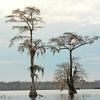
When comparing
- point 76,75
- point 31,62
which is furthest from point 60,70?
point 31,62

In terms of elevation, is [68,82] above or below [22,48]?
below

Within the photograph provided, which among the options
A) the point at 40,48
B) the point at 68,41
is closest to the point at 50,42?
the point at 68,41

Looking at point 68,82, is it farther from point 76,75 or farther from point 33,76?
point 33,76

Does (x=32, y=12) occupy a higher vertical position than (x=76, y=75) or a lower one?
higher

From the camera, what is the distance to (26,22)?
5659cm

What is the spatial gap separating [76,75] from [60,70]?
237 cm

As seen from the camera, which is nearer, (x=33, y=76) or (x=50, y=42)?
(x=33, y=76)

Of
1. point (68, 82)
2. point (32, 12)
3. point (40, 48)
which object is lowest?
point (68, 82)

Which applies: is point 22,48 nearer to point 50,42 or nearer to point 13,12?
point 13,12

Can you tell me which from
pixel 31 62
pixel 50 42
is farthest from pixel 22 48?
pixel 50 42

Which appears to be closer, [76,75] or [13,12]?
[13,12]

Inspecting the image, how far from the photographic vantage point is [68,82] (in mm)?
66750

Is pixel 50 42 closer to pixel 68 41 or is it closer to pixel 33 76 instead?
pixel 68 41

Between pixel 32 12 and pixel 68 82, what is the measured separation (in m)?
14.7
